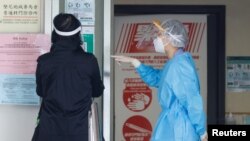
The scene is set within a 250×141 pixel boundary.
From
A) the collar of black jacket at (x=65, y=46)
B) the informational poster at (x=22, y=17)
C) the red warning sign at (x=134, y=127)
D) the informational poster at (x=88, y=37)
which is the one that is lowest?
the red warning sign at (x=134, y=127)

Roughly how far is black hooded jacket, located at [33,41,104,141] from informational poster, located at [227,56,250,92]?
250 cm

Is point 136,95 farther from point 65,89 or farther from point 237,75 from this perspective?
point 65,89

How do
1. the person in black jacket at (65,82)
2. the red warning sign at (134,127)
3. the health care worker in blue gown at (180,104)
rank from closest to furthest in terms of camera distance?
the person in black jacket at (65,82), the health care worker in blue gown at (180,104), the red warning sign at (134,127)

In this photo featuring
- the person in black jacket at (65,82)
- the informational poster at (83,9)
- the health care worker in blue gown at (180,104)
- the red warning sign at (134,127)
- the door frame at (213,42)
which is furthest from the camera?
the red warning sign at (134,127)

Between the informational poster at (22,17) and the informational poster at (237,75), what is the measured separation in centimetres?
229

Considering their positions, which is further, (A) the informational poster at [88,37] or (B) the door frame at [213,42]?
(B) the door frame at [213,42]

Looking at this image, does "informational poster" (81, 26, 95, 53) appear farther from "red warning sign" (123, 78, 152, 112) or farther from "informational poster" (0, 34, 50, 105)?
"red warning sign" (123, 78, 152, 112)

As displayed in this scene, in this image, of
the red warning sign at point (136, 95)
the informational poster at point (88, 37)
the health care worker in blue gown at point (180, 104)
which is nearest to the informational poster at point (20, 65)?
the informational poster at point (88, 37)

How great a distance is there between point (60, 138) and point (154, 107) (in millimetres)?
2470

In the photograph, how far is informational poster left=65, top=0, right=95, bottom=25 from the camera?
3.23 meters

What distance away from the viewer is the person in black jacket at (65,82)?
8.87 ft

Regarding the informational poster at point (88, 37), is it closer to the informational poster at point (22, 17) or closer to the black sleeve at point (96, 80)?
the informational poster at point (22, 17)

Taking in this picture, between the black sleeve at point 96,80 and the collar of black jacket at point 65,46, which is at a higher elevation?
the collar of black jacket at point 65,46

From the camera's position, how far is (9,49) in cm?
323
